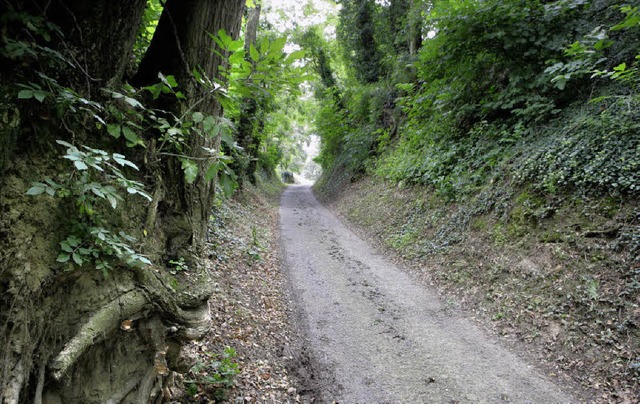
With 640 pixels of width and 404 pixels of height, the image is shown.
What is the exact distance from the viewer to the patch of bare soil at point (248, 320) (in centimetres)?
399

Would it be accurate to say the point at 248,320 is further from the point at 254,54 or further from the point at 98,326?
the point at 254,54

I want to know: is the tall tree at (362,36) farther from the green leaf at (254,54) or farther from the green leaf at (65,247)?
the green leaf at (65,247)

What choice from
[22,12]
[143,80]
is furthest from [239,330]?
[22,12]

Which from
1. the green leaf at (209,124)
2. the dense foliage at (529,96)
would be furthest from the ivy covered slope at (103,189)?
the dense foliage at (529,96)

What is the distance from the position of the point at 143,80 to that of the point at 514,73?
8261mm

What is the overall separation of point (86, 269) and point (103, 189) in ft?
2.11

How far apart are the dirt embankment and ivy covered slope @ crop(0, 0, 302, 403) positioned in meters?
4.67

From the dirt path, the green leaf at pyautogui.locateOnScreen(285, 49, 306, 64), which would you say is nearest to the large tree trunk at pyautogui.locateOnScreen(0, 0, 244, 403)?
the green leaf at pyautogui.locateOnScreen(285, 49, 306, 64)

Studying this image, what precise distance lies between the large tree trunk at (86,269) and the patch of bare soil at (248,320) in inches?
44.0

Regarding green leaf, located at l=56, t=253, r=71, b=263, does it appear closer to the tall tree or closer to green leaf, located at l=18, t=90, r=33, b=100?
green leaf, located at l=18, t=90, r=33, b=100

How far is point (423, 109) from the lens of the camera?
37.5 ft

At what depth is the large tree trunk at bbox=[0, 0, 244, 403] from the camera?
5.75 ft

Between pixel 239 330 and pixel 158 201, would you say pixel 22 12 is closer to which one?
pixel 158 201

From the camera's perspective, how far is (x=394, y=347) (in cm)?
489
